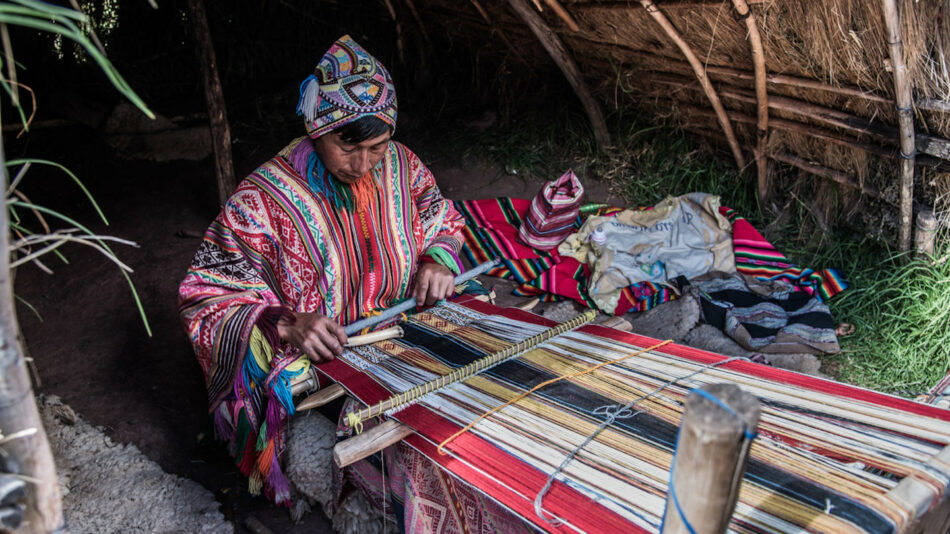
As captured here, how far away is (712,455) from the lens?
2.32ft

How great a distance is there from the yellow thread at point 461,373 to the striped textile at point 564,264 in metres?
1.63

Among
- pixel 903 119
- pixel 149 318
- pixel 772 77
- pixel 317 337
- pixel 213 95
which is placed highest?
pixel 772 77

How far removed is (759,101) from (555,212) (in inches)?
47.0

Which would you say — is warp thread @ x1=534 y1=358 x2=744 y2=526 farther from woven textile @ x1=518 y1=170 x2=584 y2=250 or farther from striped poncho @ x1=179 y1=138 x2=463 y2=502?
woven textile @ x1=518 y1=170 x2=584 y2=250

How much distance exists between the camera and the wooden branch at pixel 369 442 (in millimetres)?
1343

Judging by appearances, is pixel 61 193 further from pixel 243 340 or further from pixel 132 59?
pixel 243 340

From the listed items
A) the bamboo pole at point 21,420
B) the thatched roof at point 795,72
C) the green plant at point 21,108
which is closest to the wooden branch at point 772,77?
the thatched roof at point 795,72

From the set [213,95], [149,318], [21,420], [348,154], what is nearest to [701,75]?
[348,154]

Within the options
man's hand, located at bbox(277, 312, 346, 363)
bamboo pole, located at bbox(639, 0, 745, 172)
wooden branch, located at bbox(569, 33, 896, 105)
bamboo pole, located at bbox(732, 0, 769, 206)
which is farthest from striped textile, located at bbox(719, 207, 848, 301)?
man's hand, located at bbox(277, 312, 346, 363)

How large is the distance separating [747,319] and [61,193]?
4.13m

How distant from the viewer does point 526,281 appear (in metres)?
3.68

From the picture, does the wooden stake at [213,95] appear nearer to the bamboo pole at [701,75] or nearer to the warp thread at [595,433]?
the bamboo pole at [701,75]

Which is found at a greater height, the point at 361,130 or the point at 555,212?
the point at 361,130

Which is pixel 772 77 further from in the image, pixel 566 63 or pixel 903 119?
pixel 566 63
